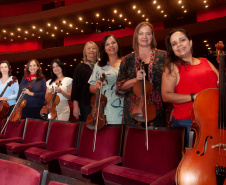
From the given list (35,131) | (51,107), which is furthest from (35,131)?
(51,107)

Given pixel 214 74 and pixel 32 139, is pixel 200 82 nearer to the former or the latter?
pixel 214 74

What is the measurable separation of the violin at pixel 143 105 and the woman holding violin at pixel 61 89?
55.1 inches

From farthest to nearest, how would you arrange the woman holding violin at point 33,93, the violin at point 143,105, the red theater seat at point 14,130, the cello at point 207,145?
the woman holding violin at point 33,93
the red theater seat at point 14,130
the violin at point 143,105
the cello at point 207,145

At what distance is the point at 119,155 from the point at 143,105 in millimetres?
411

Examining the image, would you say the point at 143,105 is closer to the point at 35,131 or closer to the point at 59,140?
the point at 59,140

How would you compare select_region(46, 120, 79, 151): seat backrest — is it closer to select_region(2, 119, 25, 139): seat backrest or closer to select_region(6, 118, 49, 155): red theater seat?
select_region(6, 118, 49, 155): red theater seat

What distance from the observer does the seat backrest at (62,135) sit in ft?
5.88

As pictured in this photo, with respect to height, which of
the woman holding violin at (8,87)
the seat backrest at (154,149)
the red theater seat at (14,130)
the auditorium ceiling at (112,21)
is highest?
the auditorium ceiling at (112,21)

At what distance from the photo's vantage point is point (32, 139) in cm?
221

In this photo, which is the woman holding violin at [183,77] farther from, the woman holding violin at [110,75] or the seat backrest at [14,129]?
the seat backrest at [14,129]

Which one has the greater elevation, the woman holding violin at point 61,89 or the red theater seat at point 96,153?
the woman holding violin at point 61,89

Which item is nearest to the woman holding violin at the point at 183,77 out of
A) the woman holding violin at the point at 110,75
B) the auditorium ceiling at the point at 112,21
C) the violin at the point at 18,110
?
the woman holding violin at the point at 110,75

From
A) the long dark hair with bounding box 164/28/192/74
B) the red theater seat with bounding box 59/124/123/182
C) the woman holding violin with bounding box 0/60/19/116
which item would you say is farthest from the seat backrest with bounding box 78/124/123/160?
the woman holding violin with bounding box 0/60/19/116

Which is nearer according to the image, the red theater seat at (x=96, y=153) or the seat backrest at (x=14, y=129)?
the red theater seat at (x=96, y=153)
